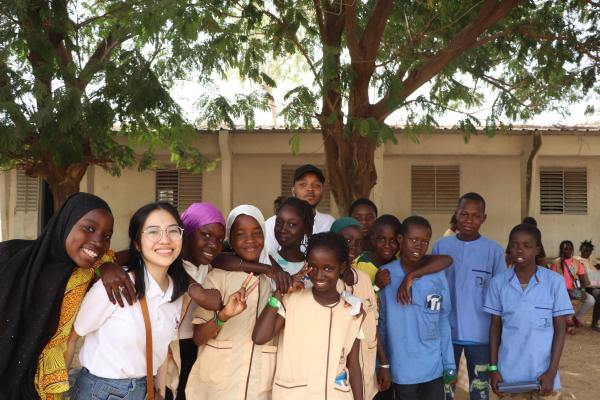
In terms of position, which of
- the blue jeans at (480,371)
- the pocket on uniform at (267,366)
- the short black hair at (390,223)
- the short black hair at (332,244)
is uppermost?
the short black hair at (390,223)

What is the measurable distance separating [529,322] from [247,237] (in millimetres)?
1545

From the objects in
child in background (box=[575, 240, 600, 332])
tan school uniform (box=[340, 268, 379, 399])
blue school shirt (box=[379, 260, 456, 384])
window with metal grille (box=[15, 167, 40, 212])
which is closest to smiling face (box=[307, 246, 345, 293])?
tan school uniform (box=[340, 268, 379, 399])

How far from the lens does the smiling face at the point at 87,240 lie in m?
1.98

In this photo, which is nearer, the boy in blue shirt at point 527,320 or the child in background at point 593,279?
the boy in blue shirt at point 527,320

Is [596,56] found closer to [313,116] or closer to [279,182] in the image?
[313,116]

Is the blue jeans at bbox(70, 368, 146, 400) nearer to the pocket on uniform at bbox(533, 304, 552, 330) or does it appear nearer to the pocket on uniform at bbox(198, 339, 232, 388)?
the pocket on uniform at bbox(198, 339, 232, 388)

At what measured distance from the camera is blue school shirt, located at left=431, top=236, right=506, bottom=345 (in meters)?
3.13

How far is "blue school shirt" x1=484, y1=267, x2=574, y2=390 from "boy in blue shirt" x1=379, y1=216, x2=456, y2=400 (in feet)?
1.02

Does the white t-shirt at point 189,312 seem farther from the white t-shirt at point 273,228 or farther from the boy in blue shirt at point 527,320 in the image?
the boy in blue shirt at point 527,320

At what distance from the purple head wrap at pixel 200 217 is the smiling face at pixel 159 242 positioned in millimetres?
322

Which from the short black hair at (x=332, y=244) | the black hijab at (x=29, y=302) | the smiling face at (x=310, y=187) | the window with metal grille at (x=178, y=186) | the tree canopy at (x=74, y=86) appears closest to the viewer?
the black hijab at (x=29, y=302)

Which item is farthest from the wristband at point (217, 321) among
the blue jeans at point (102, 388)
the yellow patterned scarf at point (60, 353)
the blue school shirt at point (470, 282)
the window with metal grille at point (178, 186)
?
the window with metal grille at point (178, 186)

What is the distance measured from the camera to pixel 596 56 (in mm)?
6297

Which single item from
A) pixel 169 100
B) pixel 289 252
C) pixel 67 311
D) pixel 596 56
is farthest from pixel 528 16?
pixel 67 311
